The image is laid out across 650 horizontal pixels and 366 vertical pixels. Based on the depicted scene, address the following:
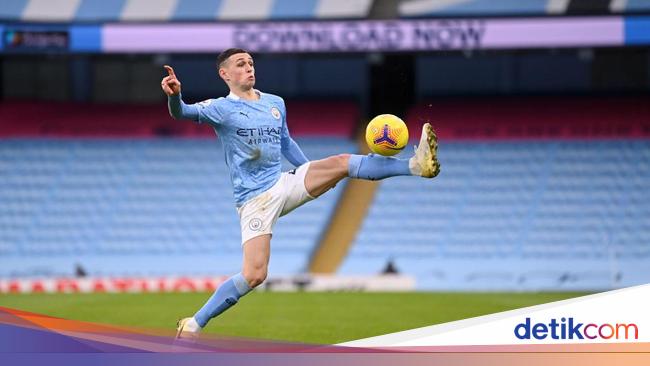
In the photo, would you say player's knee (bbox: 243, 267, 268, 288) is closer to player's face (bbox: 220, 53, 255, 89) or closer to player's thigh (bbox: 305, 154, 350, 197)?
player's thigh (bbox: 305, 154, 350, 197)

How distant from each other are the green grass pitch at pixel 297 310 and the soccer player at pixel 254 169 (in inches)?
106

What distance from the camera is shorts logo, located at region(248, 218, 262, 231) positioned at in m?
8.74

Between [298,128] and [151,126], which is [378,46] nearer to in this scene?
[298,128]

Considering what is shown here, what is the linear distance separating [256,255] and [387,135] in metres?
1.43

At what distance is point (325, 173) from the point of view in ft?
28.7

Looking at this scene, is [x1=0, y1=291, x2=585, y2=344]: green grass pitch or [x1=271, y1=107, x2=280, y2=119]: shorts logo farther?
[x1=0, y1=291, x2=585, y2=344]: green grass pitch

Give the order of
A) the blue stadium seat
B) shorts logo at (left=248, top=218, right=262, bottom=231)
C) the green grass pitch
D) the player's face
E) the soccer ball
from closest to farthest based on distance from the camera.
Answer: the soccer ball → shorts logo at (left=248, top=218, right=262, bottom=231) → the player's face → the green grass pitch → the blue stadium seat

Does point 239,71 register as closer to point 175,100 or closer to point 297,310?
point 175,100

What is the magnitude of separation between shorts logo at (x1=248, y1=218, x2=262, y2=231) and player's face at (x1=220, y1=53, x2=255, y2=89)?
1.12 metres

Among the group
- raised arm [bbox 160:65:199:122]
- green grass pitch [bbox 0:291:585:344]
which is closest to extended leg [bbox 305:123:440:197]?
raised arm [bbox 160:65:199:122]

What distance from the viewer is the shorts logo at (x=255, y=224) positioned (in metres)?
8.74

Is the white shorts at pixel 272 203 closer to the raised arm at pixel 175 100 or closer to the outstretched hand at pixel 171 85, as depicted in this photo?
the raised arm at pixel 175 100

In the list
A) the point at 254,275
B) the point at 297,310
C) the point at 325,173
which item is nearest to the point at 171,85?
the point at 325,173

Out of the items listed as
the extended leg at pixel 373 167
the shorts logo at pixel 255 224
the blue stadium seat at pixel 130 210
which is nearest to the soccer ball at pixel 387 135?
the extended leg at pixel 373 167
